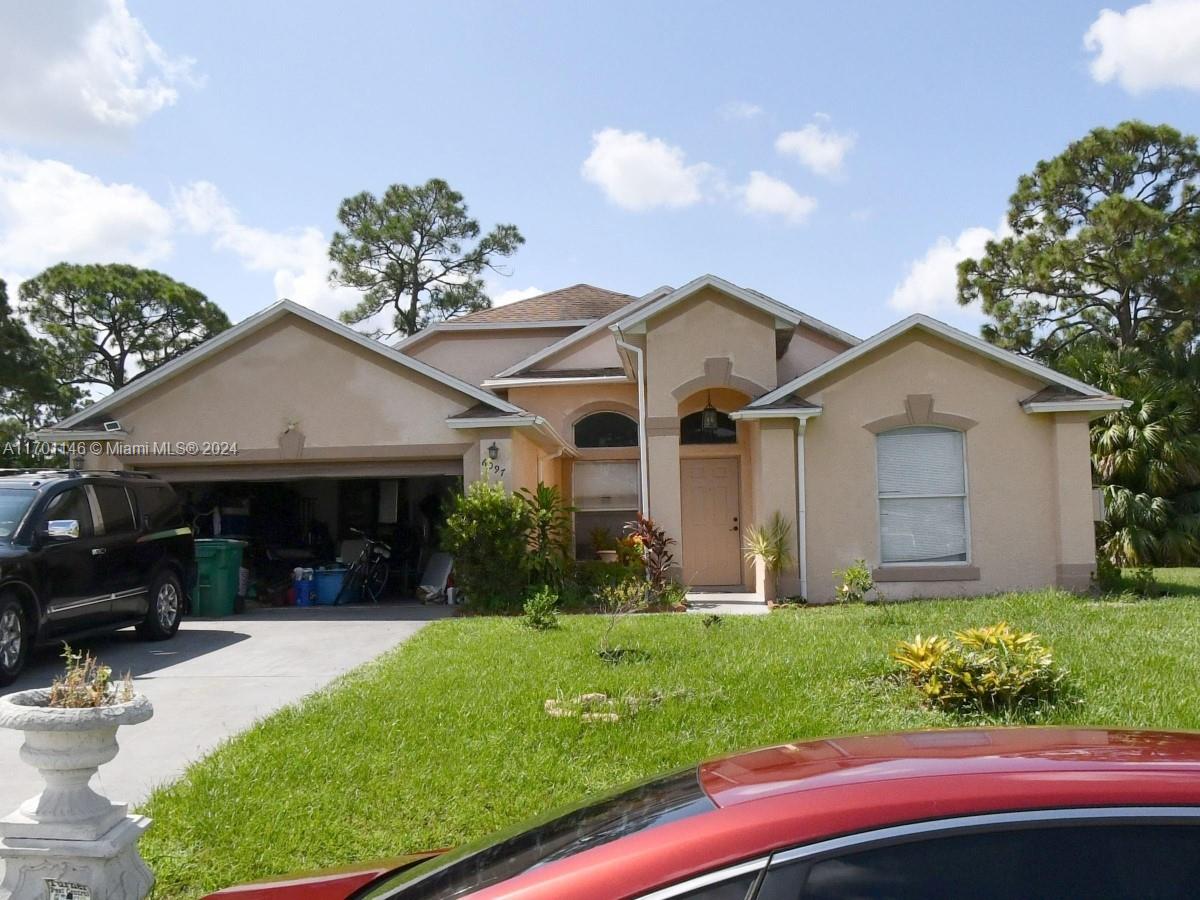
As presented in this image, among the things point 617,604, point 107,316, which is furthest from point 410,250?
point 617,604

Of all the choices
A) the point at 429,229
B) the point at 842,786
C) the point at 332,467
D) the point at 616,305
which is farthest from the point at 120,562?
the point at 429,229

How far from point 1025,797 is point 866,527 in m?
13.5

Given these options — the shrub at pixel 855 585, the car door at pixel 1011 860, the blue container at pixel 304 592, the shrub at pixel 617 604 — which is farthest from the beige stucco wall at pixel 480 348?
the car door at pixel 1011 860

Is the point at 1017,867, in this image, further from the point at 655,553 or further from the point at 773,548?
the point at 655,553

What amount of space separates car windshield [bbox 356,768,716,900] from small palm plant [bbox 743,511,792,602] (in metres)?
12.4

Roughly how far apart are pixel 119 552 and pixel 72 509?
0.79m

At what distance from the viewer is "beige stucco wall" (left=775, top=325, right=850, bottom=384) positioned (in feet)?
66.3

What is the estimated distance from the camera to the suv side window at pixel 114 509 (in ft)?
36.5

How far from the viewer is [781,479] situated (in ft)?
49.5

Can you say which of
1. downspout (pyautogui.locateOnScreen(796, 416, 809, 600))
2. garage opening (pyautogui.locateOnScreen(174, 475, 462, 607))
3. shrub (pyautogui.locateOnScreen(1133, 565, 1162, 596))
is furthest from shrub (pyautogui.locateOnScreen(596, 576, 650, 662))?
shrub (pyautogui.locateOnScreen(1133, 565, 1162, 596))

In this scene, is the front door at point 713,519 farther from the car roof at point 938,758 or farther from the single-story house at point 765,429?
the car roof at point 938,758

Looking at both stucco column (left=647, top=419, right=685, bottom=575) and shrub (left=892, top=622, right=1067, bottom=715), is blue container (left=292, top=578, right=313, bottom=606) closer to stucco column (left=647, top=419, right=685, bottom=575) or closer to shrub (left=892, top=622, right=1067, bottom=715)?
stucco column (left=647, top=419, right=685, bottom=575)

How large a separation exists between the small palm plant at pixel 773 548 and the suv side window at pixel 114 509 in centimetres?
838

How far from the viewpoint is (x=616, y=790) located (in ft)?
9.20
